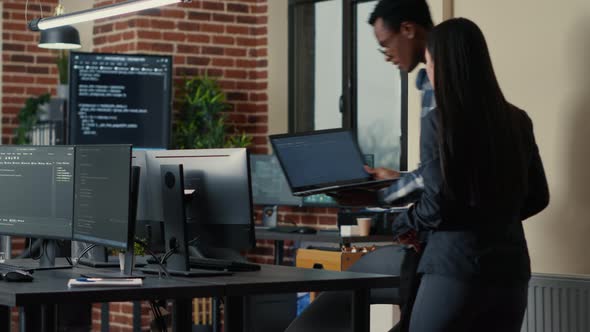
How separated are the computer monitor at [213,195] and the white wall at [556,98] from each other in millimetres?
988

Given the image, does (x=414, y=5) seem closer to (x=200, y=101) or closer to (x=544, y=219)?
(x=544, y=219)

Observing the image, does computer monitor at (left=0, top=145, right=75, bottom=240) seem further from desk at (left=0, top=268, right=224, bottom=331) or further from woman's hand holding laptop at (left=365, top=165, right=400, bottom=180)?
woman's hand holding laptop at (left=365, top=165, right=400, bottom=180)

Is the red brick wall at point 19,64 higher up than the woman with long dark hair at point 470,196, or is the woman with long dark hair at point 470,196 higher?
the red brick wall at point 19,64

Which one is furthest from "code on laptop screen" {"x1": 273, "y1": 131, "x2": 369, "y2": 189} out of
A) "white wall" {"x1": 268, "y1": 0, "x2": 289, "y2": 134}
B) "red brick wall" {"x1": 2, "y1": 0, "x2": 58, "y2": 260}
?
"red brick wall" {"x1": 2, "y1": 0, "x2": 58, "y2": 260}

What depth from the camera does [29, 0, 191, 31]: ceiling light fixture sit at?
17.0 feet

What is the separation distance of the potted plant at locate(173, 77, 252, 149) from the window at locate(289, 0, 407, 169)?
0.56m

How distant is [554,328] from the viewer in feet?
11.9

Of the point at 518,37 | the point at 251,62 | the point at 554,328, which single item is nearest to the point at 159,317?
the point at 554,328

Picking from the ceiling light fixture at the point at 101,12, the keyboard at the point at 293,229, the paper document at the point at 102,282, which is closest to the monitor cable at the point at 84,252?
the paper document at the point at 102,282

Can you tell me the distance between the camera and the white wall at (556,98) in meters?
3.54

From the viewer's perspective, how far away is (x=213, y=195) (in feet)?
12.6

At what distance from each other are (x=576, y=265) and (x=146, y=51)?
437 cm

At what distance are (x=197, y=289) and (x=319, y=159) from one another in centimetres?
56

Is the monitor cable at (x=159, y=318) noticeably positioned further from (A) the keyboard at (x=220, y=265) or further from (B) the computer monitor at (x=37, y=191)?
(B) the computer monitor at (x=37, y=191)
